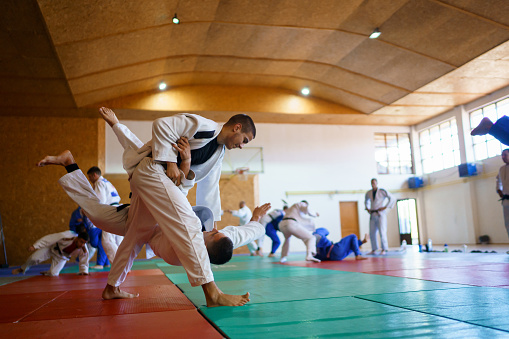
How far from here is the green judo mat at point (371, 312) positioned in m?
1.83

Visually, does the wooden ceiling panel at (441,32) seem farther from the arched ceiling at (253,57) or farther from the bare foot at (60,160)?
the bare foot at (60,160)

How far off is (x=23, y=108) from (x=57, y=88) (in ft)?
7.05

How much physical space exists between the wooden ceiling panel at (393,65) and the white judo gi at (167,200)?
961cm

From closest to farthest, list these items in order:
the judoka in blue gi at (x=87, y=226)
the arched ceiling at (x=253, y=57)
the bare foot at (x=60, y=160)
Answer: the bare foot at (x=60, y=160) → the judoka in blue gi at (x=87, y=226) → the arched ceiling at (x=253, y=57)

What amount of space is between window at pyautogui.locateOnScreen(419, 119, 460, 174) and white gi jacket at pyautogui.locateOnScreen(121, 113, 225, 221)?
46.7 ft

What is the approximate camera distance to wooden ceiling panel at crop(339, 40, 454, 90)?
11409 millimetres

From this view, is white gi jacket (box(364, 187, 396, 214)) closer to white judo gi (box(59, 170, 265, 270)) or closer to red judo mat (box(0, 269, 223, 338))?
white judo gi (box(59, 170, 265, 270))

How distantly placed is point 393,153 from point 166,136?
636 inches

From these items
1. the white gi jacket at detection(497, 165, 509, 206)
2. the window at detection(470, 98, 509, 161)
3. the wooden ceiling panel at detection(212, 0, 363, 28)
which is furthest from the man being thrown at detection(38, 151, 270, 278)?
the window at detection(470, 98, 509, 161)

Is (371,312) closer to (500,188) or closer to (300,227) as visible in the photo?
(300,227)

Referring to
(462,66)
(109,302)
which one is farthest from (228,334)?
(462,66)

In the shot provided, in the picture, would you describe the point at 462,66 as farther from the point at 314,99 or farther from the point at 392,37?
the point at 314,99

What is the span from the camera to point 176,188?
8.94ft

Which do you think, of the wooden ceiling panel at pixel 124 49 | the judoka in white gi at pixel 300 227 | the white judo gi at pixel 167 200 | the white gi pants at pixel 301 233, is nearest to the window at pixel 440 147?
the judoka in white gi at pixel 300 227
